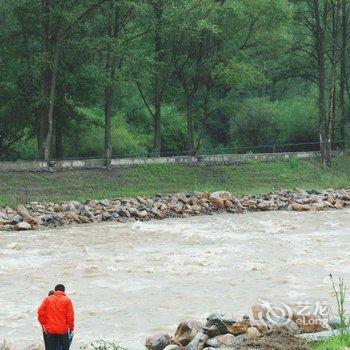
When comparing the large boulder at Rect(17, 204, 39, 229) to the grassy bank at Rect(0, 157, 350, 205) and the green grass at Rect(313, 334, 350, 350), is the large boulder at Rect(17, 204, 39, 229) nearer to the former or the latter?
the grassy bank at Rect(0, 157, 350, 205)

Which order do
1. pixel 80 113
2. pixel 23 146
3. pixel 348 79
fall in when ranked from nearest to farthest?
1. pixel 80 113
2. pixel 23 146
3. pixel 348 79

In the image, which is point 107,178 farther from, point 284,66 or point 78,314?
point 78,314

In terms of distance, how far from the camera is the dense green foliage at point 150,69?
36.8 m

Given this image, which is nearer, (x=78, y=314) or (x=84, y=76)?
(x=78, y=314)

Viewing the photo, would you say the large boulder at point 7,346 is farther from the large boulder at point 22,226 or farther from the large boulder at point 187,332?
the large boulder at point 22,226

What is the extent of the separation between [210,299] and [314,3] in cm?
3484

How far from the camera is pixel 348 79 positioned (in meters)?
55.9

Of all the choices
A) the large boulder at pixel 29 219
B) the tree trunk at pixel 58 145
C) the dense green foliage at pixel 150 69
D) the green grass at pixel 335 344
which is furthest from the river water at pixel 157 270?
the tree trunk at pixel 58 145

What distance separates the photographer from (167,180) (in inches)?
1554

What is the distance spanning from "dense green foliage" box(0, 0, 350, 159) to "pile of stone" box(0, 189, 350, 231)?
6419mm

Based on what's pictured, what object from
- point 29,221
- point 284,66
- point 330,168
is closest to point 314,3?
point 284,66

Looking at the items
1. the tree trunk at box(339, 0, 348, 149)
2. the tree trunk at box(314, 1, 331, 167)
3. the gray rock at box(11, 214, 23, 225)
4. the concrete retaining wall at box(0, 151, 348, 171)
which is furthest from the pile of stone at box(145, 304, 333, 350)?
the tree trunk at box(339, 0, 348, 149)

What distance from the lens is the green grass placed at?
8359 mm

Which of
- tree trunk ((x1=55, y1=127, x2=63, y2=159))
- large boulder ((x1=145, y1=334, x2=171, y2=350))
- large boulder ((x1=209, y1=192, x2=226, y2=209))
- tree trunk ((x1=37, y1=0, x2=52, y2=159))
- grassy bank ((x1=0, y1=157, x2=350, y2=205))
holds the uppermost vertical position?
tree trunk ((x1=37, y1=0, x2=52, y2=159))
